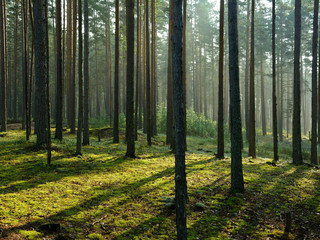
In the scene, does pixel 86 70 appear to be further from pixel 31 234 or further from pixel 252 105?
pixel 31 234

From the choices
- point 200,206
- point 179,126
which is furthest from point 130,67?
point 179,126

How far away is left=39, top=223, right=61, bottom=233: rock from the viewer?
182 inches

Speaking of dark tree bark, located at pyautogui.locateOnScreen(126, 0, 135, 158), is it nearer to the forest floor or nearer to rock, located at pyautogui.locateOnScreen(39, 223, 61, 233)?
the forest floor

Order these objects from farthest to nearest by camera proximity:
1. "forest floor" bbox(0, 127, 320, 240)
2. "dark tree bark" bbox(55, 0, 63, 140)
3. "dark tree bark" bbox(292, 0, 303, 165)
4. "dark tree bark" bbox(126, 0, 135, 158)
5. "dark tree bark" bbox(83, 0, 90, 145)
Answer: "dark tree bark" bbox(292, 0, 303, 165)
"dark tree bark" bbox(83, 0, 90, 145)
"dark tree bark" bbox(55, 0, 63, 140)
"dark tree bark" bbox(126, 0, 135, 158)
"forest floor" bbox(0, 127, 320, 240)

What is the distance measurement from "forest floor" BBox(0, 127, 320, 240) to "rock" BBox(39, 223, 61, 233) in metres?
0.02

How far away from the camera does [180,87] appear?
13.5 ft

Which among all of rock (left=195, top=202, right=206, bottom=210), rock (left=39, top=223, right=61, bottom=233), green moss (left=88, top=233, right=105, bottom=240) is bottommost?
rock (left=195, top=202, right=206, bottom=210)

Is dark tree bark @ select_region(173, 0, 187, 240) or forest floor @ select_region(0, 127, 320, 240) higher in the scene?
dark tree bark @ select_region(173, 0, 187, 240)

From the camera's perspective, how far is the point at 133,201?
21.4 ft

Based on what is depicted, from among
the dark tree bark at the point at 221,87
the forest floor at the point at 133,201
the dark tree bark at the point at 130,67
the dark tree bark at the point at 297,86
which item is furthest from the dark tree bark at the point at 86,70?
the dark tree bark at the point at 297,86

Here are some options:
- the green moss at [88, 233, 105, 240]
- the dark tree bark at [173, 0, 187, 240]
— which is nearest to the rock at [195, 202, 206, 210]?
the dark tree bark at [173, 0, 187, 240]

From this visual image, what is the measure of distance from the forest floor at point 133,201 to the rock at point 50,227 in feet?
0.06

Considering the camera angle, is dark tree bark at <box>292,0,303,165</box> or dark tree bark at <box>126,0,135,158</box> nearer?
dark tree bark at <box>126,0,135,158</box>

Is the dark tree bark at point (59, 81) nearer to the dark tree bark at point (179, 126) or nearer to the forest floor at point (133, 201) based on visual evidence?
the forest floor at point (133, 201)
